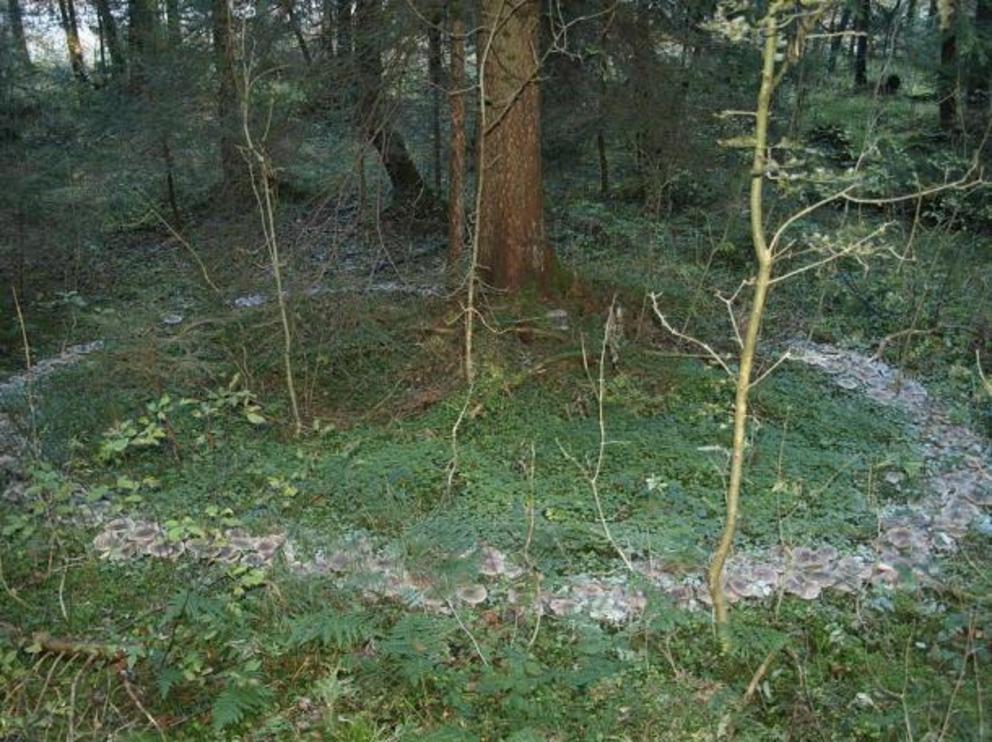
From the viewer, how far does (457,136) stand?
7.18m

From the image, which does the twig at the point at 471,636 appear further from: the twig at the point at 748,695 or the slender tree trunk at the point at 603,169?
the slender tree trunk at the point at 603,169

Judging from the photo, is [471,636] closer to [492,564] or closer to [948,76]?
[492,564]

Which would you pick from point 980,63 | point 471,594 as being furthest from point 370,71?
point 980,63

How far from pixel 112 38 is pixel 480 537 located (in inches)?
531

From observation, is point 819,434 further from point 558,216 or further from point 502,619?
point 558,216

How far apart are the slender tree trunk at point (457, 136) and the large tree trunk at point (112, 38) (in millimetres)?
8195

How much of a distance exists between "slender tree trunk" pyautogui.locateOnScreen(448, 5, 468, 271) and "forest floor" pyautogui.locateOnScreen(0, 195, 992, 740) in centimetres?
70

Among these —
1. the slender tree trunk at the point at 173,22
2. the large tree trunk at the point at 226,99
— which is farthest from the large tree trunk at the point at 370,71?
the slender tree trunk at the point at 173,22

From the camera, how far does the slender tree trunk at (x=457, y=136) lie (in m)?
6.79

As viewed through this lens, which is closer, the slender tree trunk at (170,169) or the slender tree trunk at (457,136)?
the slender tree trunk at (457,136)

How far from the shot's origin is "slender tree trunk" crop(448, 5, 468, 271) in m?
6.79

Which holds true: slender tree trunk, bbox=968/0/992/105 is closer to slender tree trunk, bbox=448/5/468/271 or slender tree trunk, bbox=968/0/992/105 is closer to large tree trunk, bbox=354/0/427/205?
slender tree trunk, bbox=448/5/468/271

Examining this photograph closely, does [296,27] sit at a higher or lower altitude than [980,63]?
higher

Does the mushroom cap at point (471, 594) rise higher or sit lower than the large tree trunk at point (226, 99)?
lower
